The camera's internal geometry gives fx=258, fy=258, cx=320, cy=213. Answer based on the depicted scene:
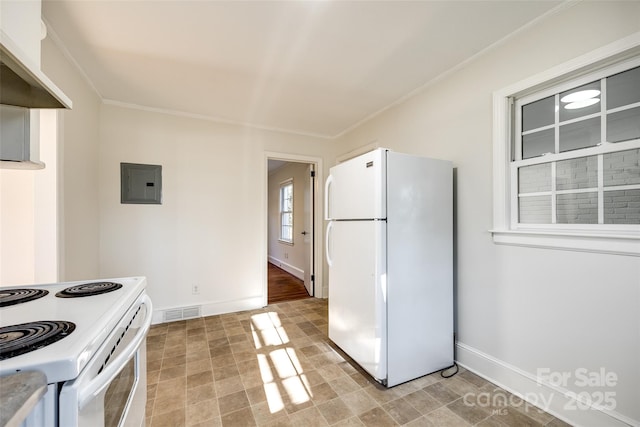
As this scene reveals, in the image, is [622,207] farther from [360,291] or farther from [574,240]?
[360,291]

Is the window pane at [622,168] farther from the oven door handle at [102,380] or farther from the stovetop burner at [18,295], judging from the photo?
the stovetop burner at [18,295]

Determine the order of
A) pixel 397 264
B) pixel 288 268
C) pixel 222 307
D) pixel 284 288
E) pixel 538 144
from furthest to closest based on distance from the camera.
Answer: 1. pixel 288 268
2. pixel 284 288
3. pixel 222 307
4. pixel 397 264
5. pixel 538 144

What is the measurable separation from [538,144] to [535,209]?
1.50 feet

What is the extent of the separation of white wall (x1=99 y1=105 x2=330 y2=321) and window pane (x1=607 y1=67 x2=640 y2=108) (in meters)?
3.17

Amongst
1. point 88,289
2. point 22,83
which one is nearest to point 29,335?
point 88,289

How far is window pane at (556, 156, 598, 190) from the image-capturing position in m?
1.55

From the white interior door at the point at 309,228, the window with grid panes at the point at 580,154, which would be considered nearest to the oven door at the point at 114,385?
the window with grid panes at the point at 580,154

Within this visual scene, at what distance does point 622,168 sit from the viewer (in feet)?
4.74

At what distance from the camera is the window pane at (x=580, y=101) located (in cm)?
155

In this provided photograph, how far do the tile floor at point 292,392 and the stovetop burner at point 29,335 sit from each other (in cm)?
125

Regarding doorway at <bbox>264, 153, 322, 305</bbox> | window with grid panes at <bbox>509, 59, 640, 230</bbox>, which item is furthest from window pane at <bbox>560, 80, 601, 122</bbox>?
doorway at <bbox>264, 153, 322, 305</bbox>

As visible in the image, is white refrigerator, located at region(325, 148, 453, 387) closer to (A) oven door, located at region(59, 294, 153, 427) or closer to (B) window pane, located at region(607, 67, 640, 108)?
(B) window pane, located at region(607, 67, 640, 108)

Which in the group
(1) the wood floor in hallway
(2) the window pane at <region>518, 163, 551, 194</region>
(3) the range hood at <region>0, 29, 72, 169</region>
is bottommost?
(1) the wood floor in hallway

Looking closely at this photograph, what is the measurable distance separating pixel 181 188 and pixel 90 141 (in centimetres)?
94
